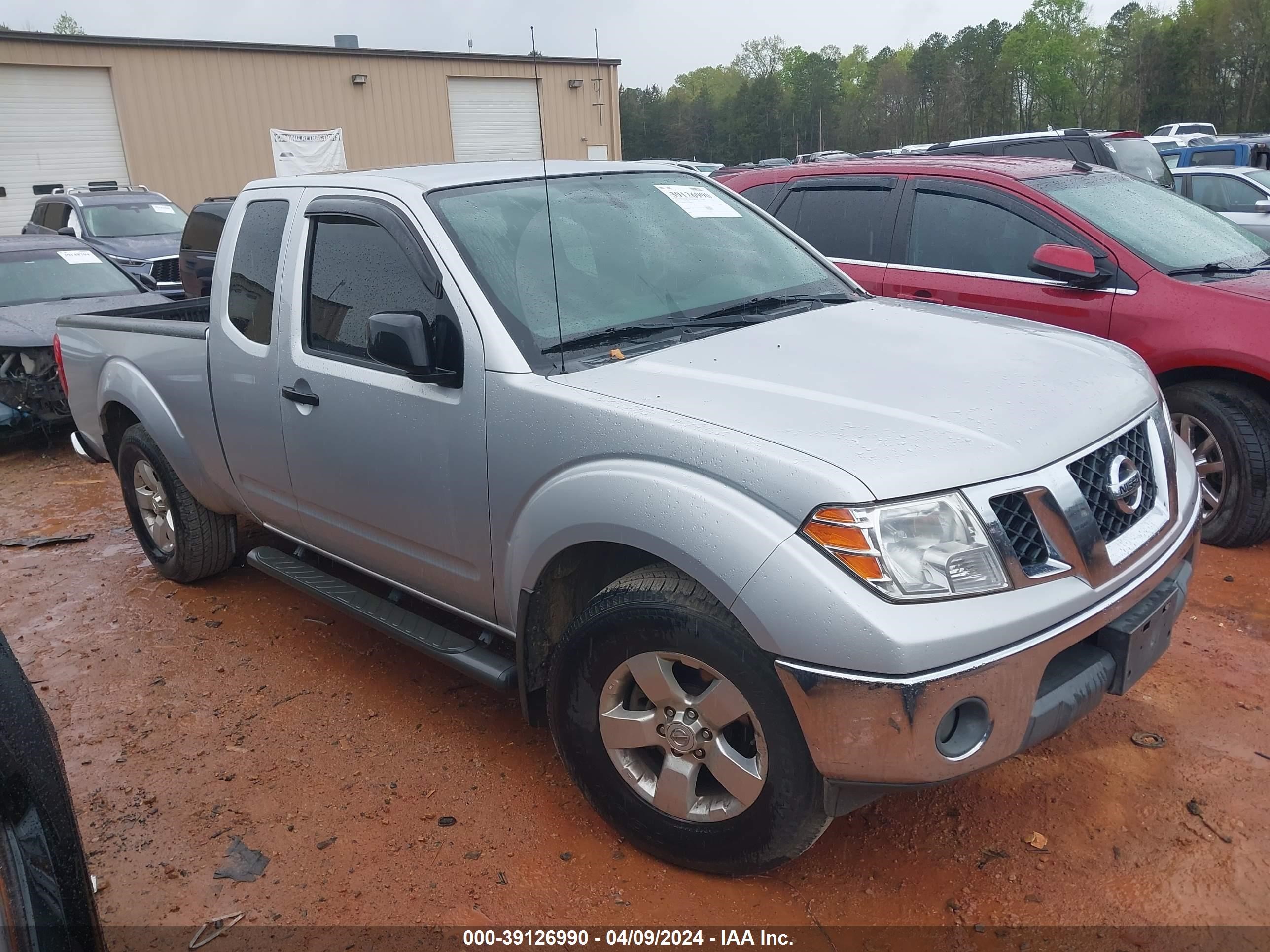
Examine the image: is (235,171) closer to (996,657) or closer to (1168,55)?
(996,657)

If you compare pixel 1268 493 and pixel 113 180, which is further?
pixel 113 180

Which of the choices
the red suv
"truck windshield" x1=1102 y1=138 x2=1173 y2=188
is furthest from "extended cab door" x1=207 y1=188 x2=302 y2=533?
"truck windshield" x1=1102 y1=138 x2=1173 y2=188

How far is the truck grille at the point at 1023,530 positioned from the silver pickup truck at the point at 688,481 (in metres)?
0.01

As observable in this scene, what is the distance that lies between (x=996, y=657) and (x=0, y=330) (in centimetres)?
818

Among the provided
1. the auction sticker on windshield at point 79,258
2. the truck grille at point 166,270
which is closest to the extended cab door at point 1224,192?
the auction sticker on windshield at point 79,258

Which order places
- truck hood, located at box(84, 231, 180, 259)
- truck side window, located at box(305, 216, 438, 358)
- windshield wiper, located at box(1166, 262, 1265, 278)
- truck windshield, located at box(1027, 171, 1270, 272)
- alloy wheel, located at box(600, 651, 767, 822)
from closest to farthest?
alloy wheel, located at box(600, 651, 767, 822), truck side window, located at box(305, 216, 438, 358), windshield wiper, located at box(1166, 262, 1265, 278), truck windshield, located at box(1027, 171, 1270, 272), truck hood, located at box(84, 231, 180, 259)

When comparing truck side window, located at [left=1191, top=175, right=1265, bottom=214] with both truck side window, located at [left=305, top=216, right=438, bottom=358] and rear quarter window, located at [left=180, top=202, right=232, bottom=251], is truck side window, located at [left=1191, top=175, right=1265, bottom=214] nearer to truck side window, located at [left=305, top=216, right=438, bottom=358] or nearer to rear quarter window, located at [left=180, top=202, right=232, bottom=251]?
rear quarter window, located at [left=180, top=202, right=232, bottom=251]

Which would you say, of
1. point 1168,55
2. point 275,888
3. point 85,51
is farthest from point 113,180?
point 1168,55

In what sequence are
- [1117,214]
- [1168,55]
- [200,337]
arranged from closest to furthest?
1. [200,337]
2. [1117,214]
3. [1168,55]

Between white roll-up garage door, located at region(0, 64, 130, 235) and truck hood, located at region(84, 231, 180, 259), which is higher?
white roll-up garage door, located at region(0, 64, 130, 235)

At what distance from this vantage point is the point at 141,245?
44.1ft

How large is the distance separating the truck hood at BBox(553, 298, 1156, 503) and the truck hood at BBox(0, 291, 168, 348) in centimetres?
593

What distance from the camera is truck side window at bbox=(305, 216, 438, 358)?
3.23m

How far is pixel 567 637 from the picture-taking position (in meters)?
2.71
